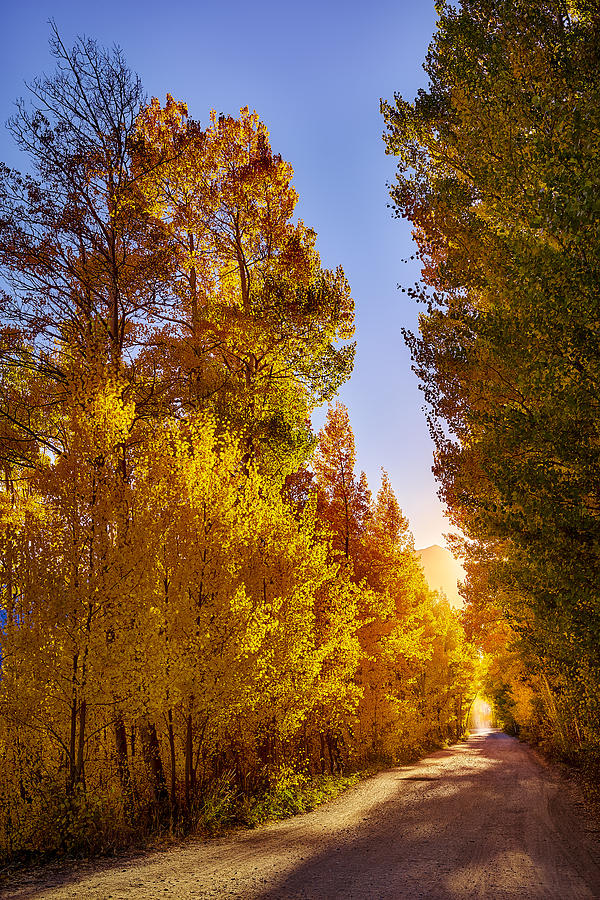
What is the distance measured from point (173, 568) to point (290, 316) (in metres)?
6.91

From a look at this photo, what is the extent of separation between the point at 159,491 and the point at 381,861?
22.1 ft

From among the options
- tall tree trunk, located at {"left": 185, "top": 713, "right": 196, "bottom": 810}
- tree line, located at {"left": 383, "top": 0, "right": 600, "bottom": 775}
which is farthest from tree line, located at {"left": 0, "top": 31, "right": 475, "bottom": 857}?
tree line, located at {"left": 383, "top": 0, "right": 600, "bottom": 775}

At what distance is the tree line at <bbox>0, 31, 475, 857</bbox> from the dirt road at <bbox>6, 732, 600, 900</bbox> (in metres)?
1.58

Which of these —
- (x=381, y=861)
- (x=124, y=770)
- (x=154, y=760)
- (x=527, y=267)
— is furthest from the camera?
(x=154, y=760)

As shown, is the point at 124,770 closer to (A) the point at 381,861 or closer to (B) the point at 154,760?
(B) the point at 154,760

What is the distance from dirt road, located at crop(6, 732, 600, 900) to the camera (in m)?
6.40

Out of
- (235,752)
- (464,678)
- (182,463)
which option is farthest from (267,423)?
(464,678)

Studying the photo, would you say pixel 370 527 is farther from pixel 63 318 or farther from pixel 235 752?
pixel 63 318

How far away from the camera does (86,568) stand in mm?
9219

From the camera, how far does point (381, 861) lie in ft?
25.4

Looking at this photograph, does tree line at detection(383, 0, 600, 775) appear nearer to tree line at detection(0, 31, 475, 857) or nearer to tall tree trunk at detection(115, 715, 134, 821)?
tree line at detection(0, 31, 475, 857)

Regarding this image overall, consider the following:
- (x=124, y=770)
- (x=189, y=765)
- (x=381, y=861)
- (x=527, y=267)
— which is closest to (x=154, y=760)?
(x=189, y=765)

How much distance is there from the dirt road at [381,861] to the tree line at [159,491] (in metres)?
1.58

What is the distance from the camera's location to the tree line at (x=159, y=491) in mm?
8875
